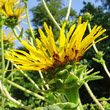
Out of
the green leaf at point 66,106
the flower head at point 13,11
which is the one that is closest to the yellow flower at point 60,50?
A: the green leaf at point 66,106

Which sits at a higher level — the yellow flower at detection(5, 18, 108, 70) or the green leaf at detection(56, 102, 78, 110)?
the yellow flower at detection(5, 18, 108, 70)

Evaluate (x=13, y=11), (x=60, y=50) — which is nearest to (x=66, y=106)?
(x=60, y=50)

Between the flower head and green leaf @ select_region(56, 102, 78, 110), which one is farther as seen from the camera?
the flower head

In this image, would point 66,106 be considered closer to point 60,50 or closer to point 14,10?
point 60,50

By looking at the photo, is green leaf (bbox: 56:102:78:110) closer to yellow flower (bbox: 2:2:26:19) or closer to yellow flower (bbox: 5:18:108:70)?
yellow flower (bbox: 5:18:108:70)

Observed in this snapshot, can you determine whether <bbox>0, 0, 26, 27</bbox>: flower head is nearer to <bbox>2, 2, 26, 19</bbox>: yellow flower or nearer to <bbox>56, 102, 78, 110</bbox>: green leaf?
<bbox>2, 2, 26, 19</bbox>: yellow flower

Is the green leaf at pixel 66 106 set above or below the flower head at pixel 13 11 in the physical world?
below

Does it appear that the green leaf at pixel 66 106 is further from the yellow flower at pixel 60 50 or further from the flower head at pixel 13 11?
the flower head at pixel 13 11

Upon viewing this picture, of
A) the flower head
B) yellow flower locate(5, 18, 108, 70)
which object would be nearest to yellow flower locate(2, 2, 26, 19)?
the flower head

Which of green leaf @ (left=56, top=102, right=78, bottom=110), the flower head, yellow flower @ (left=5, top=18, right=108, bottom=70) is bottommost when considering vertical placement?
green leaf @ (left=56, top=102, right=78, bottom=110)

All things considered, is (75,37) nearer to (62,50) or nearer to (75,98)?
(62,50)

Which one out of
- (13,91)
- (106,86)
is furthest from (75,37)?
(13,91)
